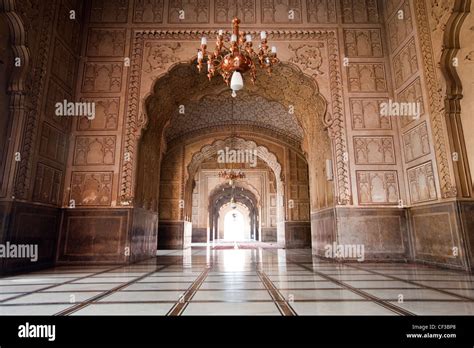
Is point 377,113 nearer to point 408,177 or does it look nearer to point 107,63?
point 408,177

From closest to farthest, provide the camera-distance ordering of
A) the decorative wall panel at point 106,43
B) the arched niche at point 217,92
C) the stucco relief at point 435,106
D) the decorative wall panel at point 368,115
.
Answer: the stucco relief at point 435,106, the arched niche at point 217,92, the decorative wall panel at point 368,115, the decorative wall panel at point 106,43

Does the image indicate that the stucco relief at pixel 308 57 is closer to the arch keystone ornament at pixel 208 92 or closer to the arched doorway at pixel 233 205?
the arch keystone ornament at pixel 208 92

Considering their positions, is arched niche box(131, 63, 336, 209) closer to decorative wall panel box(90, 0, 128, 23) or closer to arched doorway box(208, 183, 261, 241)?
decorative wall panel box(90, 0, 128, 23)

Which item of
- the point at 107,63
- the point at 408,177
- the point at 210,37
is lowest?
the point at 408,177

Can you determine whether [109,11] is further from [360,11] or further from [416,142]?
[416,142]

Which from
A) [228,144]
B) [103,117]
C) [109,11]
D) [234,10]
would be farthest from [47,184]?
[228,144]

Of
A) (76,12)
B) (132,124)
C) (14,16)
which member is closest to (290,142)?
(132,124)

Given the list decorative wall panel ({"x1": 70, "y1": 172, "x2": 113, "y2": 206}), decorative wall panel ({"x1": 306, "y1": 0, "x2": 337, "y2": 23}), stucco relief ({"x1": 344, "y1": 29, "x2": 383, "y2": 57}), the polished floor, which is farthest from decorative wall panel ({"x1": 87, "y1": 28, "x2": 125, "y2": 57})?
stucco relief ({"x1": 344, "y1": 29, "x2": 383, "y2": 57})

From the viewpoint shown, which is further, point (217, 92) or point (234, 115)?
point (234, 115)

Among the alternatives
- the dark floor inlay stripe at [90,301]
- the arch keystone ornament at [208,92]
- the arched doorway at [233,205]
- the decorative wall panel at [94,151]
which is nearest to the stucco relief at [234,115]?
the arch keystone ornament at [208,92]

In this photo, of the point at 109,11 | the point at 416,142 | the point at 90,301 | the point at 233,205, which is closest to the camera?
the point at 90,301

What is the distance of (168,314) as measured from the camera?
78.0 inches
